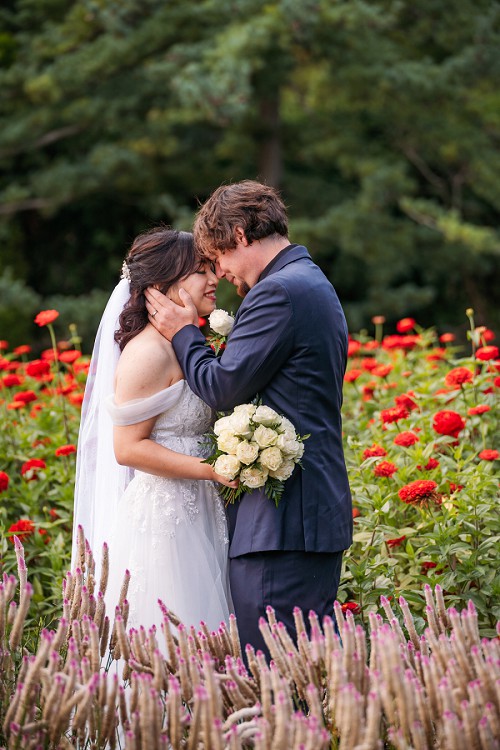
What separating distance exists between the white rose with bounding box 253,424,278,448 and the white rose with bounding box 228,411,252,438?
0.03 meters

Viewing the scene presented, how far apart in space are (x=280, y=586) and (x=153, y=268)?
122 centimetres

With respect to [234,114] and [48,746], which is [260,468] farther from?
[234,114]

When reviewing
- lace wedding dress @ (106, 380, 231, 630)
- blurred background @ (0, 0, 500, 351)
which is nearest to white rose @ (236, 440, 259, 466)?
lace wedding dress @ (106, 380, 231, 630)

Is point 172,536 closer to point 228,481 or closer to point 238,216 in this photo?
point 228,481

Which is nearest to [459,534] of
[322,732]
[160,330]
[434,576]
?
[434,576]

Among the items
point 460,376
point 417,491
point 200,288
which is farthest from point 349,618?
point 460,376

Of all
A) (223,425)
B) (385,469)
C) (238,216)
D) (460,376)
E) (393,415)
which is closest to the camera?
(223,425)

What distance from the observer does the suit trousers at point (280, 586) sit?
10.1 ft

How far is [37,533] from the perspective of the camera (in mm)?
4301

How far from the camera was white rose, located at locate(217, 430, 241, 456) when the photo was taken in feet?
9.66

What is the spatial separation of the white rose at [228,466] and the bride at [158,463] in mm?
186

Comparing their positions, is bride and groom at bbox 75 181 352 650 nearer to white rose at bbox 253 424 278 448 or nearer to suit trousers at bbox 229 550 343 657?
suit trousers at bbox 229 550 343 657

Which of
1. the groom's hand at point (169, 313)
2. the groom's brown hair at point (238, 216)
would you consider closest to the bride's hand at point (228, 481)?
the groom's hand at point (169, 313)

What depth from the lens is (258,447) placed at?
2.91 m
